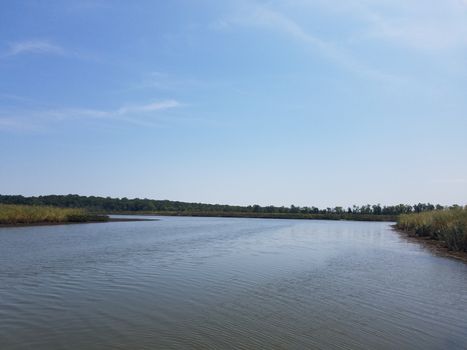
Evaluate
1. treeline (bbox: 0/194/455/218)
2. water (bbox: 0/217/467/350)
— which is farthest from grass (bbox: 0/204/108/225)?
treeline (bbox: 0/194/455/218)

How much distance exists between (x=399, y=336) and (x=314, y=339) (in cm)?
158

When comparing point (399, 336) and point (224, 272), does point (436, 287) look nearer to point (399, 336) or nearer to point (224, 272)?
point (399, 336)

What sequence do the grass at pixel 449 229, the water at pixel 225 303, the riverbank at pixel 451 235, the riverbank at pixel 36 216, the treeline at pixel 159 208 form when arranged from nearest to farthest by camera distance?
the water at pixel 225 303 < the riverbank at pixel 451 235 < the grass at pixel 449 229 < the riverbank at pixel 36 216 < the treeline at pixel 159 208

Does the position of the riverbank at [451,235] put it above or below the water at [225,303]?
above

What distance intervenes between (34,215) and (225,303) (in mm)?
33607

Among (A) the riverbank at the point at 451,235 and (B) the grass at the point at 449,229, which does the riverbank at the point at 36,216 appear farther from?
(B) the grass at the point at 449,229

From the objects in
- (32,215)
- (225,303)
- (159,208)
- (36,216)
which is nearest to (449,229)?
(225,303)

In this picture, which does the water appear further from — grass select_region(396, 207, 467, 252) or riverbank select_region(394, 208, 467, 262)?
grass select_region(396, 207, 467, 252)

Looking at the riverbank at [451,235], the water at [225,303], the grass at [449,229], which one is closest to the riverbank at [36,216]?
the water at [225,303]

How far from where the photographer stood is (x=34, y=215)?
122ft

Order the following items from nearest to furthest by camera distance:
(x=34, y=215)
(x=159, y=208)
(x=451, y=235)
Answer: (x=451, y=235), (x=34, y=215), (x=159, y=208)

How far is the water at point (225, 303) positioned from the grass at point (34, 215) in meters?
20.3

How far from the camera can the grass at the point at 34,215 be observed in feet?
112

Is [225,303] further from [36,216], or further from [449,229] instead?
[36,216]
